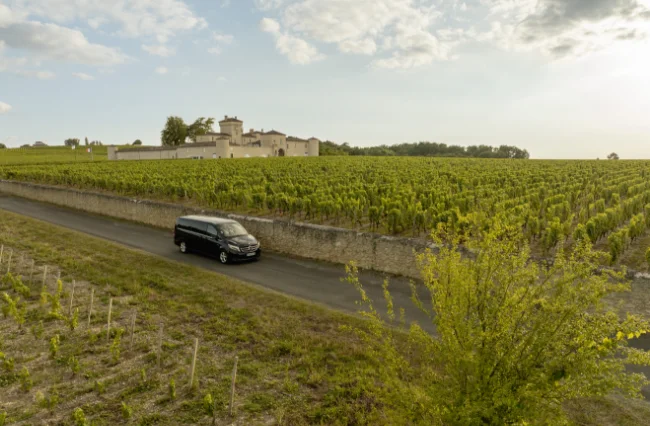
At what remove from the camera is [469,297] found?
4691mm

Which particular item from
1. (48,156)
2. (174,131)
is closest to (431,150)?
(174,131)

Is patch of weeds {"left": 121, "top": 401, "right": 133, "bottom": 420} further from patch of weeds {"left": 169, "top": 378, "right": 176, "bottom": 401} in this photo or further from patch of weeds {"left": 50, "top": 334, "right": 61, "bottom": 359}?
patch of weeds {"left": 50, "top": 334, "right": 61, "bottom": 359}

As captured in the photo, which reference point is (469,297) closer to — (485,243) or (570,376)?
(485,243)

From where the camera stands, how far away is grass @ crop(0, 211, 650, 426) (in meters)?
7.58

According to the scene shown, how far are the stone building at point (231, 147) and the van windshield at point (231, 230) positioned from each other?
63.8 m

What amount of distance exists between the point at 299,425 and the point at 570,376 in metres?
4.76

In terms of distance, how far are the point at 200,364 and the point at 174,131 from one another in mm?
103966

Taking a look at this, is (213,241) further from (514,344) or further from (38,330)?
(514,344)

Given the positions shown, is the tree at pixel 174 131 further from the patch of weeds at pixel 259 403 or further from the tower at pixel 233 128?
the patch of weeds at pixel 259 403

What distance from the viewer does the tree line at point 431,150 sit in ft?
391

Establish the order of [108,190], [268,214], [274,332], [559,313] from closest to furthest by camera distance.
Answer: [559,313] < [274,332] < [268,214] < [108,190]

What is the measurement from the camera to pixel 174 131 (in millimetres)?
104188

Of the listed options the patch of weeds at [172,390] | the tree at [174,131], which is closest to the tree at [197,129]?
the tree at [174,131]

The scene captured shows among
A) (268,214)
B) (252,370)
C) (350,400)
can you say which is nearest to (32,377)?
(252,370)
